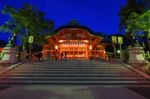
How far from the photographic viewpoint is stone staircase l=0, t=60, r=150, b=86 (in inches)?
576

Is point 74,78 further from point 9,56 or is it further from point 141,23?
point 141,23

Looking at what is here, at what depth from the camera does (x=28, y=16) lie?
30.2 m

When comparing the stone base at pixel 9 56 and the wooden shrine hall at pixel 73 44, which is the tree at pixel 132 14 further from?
the stone base at pixel 9 56

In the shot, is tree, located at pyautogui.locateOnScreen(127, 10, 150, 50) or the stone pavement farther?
tree, located at pyautogui.locateOnScreen(127, 10, 150, 50)

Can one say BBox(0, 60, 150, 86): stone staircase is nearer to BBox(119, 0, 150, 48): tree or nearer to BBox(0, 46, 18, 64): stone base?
BBox(0, 46, 18, 64): stone base

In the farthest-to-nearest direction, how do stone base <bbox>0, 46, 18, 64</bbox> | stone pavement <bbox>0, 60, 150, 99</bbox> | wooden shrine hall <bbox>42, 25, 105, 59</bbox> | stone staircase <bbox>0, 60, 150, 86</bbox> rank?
wooden shrine hall <bbox>42, 25, 105, 59</bbox> < stone base <bbox>0, 46, 18, 64</bbox> < stone staircase <bbox>0, 60, 150, 86</bbox> < stone pavement <bbox>0, 60, 150, 99</bbox>

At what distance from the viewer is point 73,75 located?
1622 centimetres

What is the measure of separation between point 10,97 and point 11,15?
2081cm

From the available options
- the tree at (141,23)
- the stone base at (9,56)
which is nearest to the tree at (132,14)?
the tree at (141,23)

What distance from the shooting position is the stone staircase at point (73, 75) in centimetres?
1464

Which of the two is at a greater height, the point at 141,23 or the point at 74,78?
the point at 141,23

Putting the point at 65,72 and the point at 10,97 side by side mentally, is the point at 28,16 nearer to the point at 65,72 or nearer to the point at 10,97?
the point at 65,72

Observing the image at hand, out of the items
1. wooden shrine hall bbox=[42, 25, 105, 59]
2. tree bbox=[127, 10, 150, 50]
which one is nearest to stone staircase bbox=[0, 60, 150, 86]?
tree bbox=[127, 10, 150, 50]

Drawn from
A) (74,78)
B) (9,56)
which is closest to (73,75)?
(74,78)
